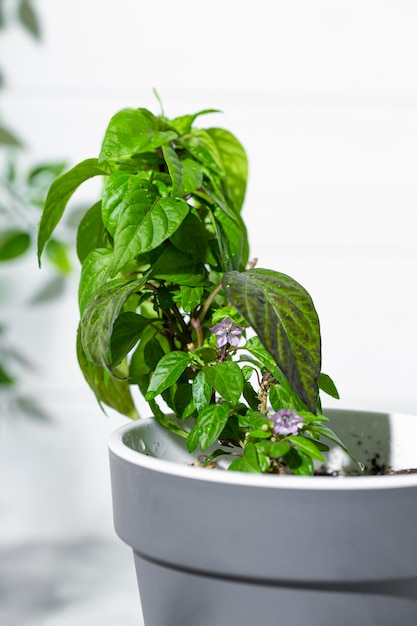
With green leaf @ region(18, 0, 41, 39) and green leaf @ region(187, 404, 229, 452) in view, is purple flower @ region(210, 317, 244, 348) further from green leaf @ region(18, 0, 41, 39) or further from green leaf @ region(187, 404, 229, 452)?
green leaf @ region(18, 0, 41, 39)

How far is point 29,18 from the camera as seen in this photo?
1.29 m

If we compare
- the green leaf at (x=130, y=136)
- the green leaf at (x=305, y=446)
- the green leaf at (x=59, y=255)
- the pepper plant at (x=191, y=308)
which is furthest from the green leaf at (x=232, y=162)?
the green leaf at (x=59, y=255)

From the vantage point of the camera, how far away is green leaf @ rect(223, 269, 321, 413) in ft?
1.82

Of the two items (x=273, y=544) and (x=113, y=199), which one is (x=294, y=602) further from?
(x=113, y=199)

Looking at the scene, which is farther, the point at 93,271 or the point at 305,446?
the point at 93,271

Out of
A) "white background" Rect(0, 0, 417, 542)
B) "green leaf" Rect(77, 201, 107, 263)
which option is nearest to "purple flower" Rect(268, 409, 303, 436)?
"green leaf" Rect(77, 201, 107, 263)

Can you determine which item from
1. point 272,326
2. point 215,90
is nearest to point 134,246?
point 272,326

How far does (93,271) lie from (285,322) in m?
0.25

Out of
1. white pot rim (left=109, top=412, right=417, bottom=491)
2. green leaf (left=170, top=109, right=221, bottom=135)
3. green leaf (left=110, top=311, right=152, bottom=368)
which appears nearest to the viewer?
white pot rim (left=109, top=412, right=417, bottom=491)

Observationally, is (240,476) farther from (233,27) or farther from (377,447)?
(233,27)

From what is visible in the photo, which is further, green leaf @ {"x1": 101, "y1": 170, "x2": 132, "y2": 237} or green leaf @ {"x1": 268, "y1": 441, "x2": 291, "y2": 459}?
green leaf @ {"x1": 101, "y1": 170, "x2": 132, "y2": 237}

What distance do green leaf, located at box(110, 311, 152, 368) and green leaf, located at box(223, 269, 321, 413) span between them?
16 centimetres

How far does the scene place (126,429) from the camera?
2.35ft

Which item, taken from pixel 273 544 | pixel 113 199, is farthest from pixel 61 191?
pixel 273 544
